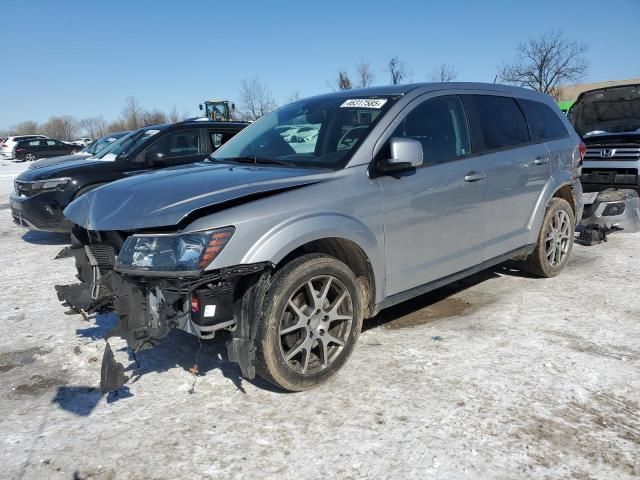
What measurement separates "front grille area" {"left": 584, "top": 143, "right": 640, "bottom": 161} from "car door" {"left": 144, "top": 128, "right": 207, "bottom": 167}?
19.3 ft

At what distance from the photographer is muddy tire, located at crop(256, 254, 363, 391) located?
9.75 feet

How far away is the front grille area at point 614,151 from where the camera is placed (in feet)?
24.8

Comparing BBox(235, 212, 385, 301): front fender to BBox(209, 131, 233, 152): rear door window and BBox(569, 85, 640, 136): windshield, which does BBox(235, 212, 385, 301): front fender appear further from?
BBox(569, 85, 640, 136): windshield

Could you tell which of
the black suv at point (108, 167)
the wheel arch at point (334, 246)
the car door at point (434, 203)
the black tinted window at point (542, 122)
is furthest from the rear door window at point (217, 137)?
the wheel arch at point (334, 246)

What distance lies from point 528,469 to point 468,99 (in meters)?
2.96

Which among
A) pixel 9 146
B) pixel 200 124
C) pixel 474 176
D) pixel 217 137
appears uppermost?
pixel 9 146

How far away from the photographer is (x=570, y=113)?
988 cm

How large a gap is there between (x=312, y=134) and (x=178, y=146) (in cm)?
426

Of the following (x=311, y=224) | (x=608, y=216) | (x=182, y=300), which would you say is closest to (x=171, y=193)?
(x=182, y=300)

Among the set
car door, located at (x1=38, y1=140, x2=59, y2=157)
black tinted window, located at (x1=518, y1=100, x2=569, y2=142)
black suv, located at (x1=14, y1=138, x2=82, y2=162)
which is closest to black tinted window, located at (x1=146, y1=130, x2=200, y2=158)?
black tinted window, located at (x1=518, y1=100, x2=569, y2=142)

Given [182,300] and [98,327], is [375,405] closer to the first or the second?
[182,300]

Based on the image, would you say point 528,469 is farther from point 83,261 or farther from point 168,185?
point 83,261

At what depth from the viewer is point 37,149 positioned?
1393 inches

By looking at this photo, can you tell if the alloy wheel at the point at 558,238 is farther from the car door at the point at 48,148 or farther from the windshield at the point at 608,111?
the car door at the point at 48,148
